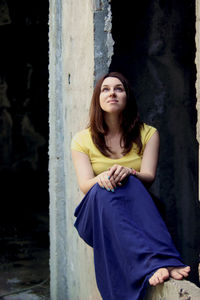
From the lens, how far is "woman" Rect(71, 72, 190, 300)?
245 centimetres

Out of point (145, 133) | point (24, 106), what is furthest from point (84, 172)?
point (24, 106)

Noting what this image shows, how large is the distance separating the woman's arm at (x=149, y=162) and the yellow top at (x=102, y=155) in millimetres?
32

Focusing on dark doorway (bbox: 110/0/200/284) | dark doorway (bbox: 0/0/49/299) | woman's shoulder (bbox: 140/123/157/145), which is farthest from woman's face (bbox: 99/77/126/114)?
dark doorway (bbox: 0/0/49/299)

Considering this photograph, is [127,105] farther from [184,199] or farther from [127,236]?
[184,199]

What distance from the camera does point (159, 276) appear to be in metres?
2.32

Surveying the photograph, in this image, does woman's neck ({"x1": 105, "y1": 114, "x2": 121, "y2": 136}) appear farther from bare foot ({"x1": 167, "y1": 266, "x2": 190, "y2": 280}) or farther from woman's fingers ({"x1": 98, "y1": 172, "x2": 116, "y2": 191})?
bare foot ({"x1": 167, "y1": 266, "x2": 190, "y2": 280})

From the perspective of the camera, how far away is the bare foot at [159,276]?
231cm

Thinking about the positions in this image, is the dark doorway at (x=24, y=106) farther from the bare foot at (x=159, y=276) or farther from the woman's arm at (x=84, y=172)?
the bare foot at (x=159, y=276)

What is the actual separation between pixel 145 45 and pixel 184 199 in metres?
1.23

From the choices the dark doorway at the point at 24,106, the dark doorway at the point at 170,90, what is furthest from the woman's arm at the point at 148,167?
the dark doorway at the point at 24,106

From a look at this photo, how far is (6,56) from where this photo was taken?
10.4 m

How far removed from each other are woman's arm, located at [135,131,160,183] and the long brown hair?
6 centimetres

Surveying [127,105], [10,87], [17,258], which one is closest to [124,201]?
[127,105]

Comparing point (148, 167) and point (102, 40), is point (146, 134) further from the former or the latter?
point (102, 40)
